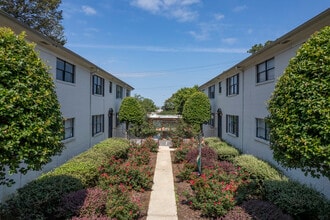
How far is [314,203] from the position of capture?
6.34m

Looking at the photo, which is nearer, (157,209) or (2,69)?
(2,69)

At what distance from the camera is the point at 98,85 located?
1880 cm

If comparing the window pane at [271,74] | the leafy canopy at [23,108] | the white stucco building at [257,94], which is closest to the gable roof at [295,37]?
the white stucco building at [257,94]

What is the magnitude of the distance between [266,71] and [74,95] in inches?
408

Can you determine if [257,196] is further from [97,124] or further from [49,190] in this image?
[97,124]

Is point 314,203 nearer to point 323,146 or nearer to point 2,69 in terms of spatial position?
point 323,146

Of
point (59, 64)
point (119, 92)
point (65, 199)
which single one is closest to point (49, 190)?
point (65, 199)

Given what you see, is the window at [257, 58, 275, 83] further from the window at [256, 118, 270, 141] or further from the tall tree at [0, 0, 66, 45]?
the tall tree at [0, 0, 66, 45]

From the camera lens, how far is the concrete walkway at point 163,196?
729cm

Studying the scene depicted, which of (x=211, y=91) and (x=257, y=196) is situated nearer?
(x=257, y=196)

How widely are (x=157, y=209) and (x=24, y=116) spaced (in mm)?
5155

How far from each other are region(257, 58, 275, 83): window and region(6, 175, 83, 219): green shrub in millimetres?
9896

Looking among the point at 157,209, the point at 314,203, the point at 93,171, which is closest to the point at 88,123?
the point at 93,171

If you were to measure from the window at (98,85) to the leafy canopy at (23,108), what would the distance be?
13.0m
